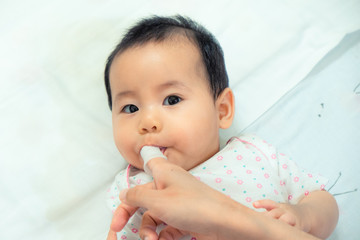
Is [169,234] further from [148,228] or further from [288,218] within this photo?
[288,218]

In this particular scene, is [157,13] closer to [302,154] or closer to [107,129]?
[107,129]

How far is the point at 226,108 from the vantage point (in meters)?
1.15

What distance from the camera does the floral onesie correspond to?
989mm

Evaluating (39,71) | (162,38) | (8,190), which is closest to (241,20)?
(162,38)

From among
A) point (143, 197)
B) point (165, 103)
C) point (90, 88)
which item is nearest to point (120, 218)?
point (143, 197)

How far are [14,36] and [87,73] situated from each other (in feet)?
0.98

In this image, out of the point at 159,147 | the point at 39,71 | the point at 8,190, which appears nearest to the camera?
the point at 159,147

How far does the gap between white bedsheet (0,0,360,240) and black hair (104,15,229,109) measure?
0.63ft

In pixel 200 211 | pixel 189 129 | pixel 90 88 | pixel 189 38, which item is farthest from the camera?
pixel 90 88

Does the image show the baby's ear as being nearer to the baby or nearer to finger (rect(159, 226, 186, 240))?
the baby

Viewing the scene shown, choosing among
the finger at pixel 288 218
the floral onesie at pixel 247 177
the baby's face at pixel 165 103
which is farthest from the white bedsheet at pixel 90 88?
the finger at pixel 288 218

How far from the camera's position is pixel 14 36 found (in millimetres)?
1335

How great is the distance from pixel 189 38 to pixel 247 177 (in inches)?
17.1

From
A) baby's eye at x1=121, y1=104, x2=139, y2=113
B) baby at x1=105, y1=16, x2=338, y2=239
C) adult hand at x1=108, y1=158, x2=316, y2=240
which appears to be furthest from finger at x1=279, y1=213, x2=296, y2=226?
baby's eye at x1=121, y1=104, x2=139, y2=113
